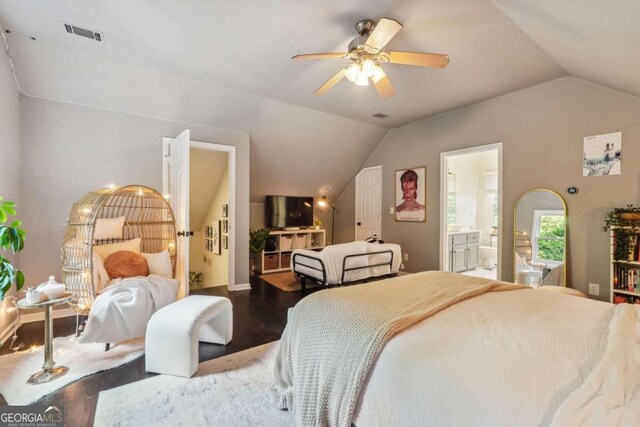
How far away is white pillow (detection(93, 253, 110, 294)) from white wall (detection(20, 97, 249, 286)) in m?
0.81

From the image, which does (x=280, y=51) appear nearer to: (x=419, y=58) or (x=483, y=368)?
(x=419, y=58)

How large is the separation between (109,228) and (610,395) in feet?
13.6

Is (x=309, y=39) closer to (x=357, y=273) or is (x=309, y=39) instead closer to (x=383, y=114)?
(x=383, y=114)

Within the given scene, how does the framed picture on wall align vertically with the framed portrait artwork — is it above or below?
below

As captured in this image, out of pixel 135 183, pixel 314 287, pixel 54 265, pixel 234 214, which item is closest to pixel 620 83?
pixel 314 287

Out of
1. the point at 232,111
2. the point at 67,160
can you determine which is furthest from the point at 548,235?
the point at 67,160

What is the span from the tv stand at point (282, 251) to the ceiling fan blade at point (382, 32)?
4.14m

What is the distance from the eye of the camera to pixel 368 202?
6.32 meters

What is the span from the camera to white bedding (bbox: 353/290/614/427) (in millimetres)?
908

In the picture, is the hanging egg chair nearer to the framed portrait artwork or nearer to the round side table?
the round side table

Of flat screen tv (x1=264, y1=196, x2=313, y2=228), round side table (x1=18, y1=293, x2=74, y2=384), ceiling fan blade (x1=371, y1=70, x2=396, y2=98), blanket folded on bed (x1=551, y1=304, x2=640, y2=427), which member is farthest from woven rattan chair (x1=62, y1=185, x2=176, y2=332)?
blanket folded on bed (x1=551, y1=304, x2=640, y2=427)

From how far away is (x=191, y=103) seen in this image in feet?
12.6

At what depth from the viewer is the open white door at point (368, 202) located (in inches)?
239

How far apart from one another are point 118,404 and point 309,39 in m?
3.19
